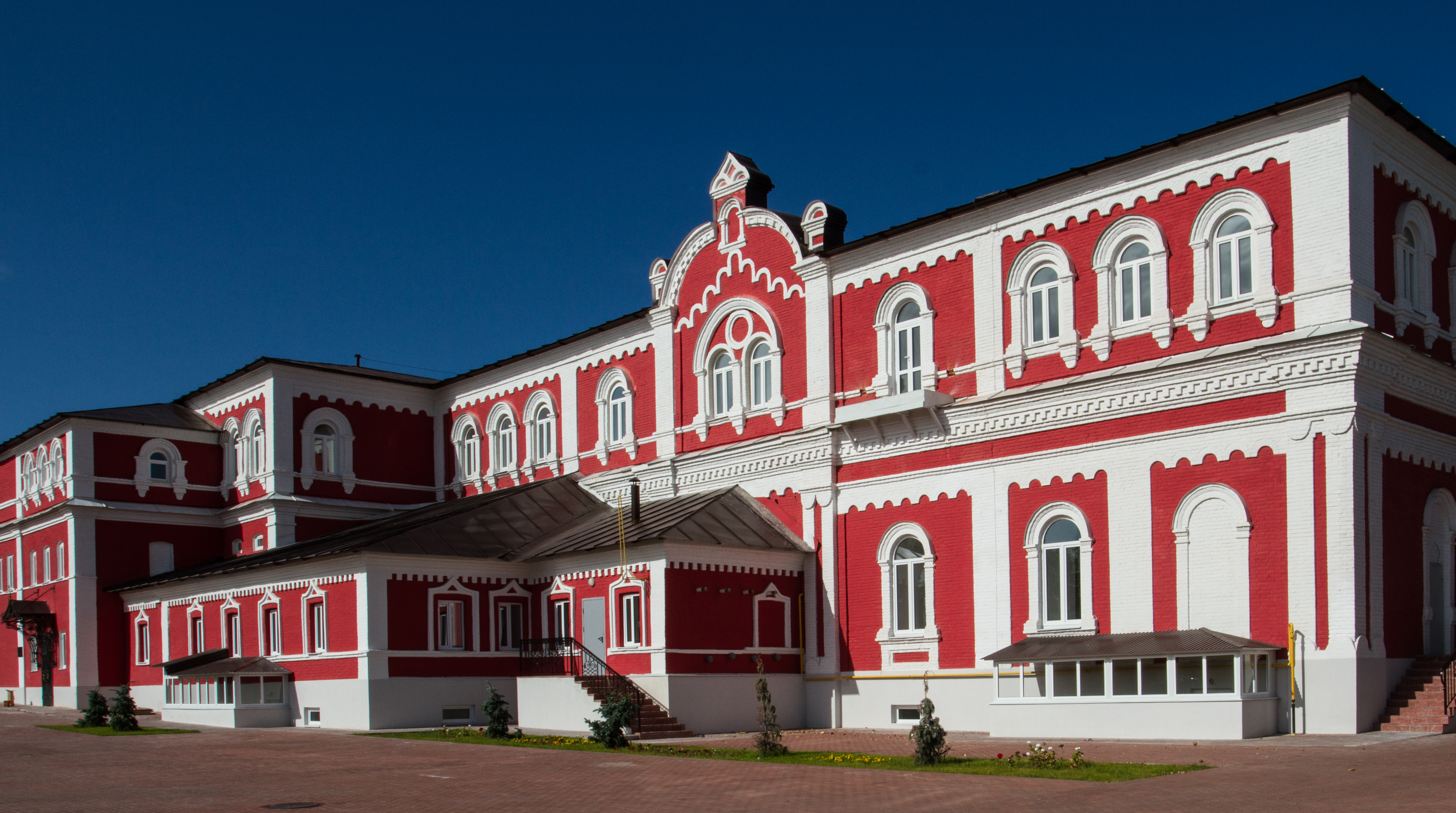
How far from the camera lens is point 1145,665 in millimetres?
23312

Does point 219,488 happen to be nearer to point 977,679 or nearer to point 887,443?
point 887,443

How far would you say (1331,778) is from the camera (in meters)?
15.7

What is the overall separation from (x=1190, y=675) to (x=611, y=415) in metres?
19.3

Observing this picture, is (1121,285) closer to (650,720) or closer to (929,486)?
(929,486)

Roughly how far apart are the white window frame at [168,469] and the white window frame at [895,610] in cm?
2647

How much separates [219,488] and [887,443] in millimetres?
26369

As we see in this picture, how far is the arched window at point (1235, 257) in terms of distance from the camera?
24.1 metres

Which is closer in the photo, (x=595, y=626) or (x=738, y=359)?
(x=595, y=626)

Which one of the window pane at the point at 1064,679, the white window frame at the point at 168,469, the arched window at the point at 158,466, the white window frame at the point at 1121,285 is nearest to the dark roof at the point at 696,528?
the window pane at the point at 1064,679

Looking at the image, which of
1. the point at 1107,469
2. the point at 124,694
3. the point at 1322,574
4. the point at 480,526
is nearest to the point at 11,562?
the point at 124,694

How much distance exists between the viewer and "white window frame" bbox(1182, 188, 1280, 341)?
2367 centimetres

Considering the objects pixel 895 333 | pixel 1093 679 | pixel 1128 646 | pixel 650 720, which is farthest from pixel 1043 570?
pixel 650 720

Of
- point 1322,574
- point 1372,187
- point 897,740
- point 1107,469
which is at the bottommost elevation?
point 897,740

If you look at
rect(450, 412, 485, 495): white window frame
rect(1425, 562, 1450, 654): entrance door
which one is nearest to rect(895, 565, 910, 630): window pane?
rect(1425, 562, 1450, 654): entrance door
